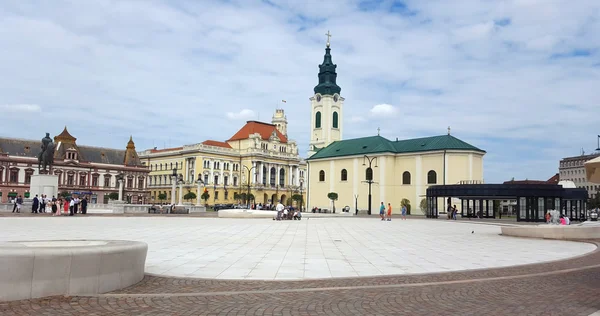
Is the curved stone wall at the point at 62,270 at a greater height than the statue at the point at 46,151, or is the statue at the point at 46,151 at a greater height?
the statue at the point at 46,151

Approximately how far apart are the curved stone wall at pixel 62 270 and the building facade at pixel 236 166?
111 meters

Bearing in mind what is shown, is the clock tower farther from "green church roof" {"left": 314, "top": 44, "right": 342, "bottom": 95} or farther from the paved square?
the paved square

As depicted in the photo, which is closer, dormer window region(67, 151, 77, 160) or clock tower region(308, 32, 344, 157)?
dormer window region(67, 151, 77, 160)

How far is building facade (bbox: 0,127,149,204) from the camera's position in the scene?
96.6m

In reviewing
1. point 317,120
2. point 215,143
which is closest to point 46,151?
point 317,120

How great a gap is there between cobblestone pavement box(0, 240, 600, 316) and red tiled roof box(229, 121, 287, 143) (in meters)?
123

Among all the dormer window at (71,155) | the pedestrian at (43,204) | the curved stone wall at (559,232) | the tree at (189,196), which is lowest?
the curved stone wall at (559,232)

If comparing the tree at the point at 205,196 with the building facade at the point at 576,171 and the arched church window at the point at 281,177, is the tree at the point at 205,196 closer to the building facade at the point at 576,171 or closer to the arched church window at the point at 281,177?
the arched church window at the point at 281,177

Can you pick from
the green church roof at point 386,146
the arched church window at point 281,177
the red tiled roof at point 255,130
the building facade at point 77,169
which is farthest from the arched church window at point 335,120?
the building facade at point 77,169

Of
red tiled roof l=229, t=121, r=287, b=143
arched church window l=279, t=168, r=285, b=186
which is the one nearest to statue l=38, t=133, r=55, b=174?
red tiled roof l=229, t=121, r=287, b=143

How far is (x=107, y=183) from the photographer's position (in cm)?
11056

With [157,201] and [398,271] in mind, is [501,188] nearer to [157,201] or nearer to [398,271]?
[398,271]

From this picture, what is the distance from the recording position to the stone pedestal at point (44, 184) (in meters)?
47.5

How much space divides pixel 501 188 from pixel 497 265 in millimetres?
39720
